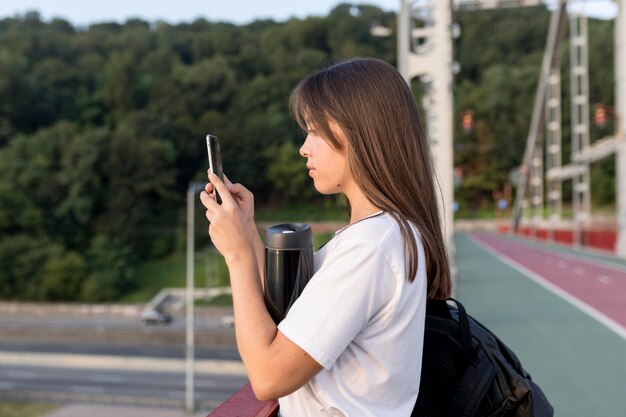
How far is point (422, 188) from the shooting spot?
3.37ft

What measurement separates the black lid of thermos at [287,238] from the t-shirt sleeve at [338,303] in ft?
0.30

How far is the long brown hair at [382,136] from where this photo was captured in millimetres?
987

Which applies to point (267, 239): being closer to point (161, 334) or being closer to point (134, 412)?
point (134, 412)

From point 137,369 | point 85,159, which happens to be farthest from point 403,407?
point 85,159

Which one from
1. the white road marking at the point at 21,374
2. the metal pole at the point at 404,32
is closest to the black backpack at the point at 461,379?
the metal pole at the point at 404,32

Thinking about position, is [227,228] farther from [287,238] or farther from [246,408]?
[246,408]

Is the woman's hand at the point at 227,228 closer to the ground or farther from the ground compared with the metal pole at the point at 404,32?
closer to the ground

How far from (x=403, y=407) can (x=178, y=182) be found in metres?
55.3

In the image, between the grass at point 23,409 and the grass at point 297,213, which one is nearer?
the grass at point 23,409

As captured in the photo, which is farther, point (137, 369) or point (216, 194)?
point (137, 369)

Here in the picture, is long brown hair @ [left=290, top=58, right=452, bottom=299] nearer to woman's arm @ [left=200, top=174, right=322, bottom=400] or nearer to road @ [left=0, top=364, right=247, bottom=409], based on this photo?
woman's arm @ [left=200, top=174, right=322, bottom=400]

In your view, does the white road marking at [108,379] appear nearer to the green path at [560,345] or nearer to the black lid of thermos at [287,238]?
the green path at [560,345]

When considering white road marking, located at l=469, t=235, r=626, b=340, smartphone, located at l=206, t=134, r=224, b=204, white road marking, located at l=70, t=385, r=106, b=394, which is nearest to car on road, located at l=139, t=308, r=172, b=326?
white road marking, located at l=70, t=385, r=106, b=394

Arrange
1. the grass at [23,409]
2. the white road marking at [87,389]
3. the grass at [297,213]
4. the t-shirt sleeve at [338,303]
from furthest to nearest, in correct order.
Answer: the grass at [297,213], the white road marking at [87,389], the grass at [23,409], the t-shirt sleeve at [338,303]
